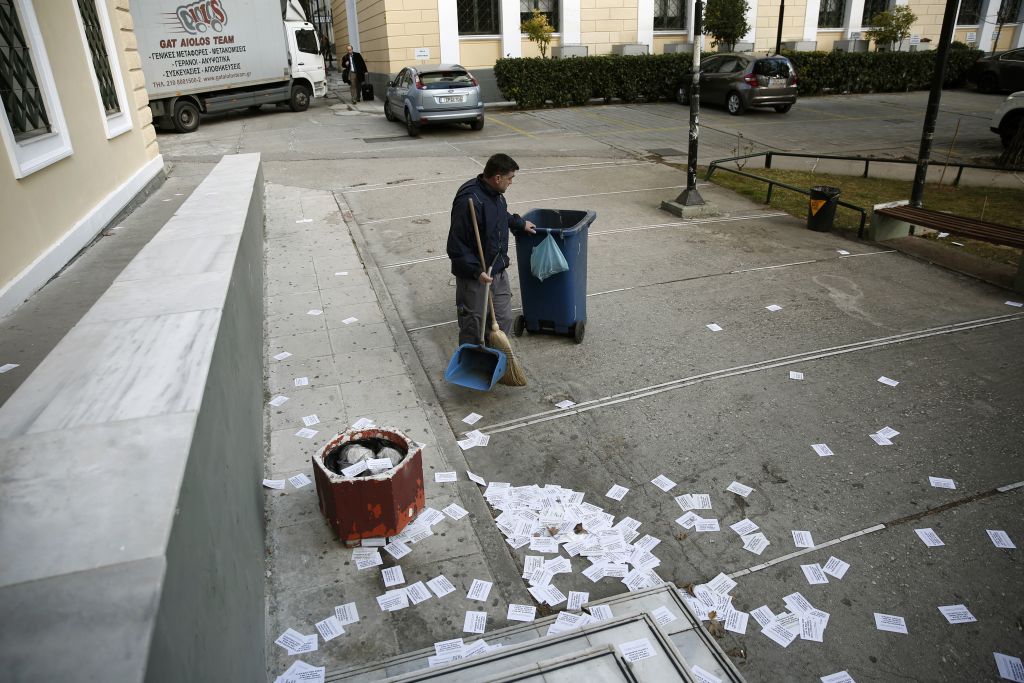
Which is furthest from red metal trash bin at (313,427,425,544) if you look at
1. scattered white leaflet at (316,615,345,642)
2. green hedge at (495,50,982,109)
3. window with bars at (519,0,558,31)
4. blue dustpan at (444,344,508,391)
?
window with bars at (519,0,558,31)

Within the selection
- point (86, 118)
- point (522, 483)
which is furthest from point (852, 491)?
point (86, 118)

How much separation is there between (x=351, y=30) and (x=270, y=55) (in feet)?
37.2

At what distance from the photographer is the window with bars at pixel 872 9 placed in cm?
2820

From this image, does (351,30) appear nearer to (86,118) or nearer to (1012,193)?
(86,118)

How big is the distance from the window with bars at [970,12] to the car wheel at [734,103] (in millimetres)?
17334

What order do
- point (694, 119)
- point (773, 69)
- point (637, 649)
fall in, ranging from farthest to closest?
1. point (773, 69)
2. point (694, 119)
3. point (637, 649)

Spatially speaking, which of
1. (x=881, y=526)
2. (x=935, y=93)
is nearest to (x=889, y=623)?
(x=881, y=526)

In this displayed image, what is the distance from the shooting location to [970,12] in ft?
97.6

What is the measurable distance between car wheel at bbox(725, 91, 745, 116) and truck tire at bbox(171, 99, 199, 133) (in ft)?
51.3

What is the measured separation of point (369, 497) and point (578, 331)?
3.02 m

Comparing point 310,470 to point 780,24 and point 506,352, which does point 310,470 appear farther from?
point 780,24

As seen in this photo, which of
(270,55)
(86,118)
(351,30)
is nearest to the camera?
(86,118)

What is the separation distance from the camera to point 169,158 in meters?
15.2

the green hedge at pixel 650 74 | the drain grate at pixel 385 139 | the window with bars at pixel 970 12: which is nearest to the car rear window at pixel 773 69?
the green hedge at pixel 650 74
